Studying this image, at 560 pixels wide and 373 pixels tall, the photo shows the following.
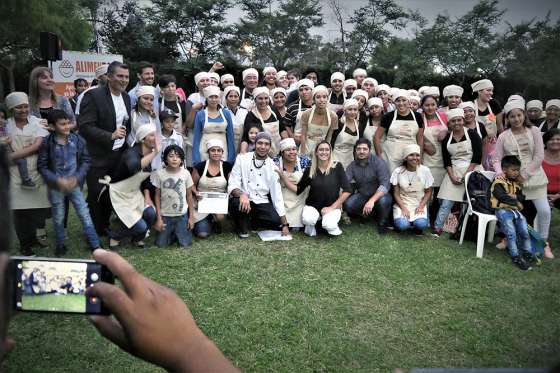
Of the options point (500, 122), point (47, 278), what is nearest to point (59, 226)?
point (47, 278)

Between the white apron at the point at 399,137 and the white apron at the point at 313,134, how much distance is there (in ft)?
2.57

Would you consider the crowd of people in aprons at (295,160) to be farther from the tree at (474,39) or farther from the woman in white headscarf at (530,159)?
the tree at (474,39)

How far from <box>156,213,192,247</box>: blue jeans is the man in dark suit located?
630 millimetres

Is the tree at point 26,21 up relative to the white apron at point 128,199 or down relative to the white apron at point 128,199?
up

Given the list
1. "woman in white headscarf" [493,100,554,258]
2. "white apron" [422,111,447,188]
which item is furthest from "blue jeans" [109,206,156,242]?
"woman in white headscarf" [493,100,554,258]

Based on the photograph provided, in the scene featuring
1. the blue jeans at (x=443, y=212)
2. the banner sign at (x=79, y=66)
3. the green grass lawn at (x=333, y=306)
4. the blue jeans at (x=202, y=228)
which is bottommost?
the green grass lawn at (x=333, y=306)

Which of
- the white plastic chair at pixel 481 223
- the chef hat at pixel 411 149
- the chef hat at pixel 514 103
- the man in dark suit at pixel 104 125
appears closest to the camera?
the chef hat at pixel 514 103

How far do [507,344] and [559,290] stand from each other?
133cm

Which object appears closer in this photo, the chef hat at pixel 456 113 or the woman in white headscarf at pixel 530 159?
the woman in white headscarf at pixel 530 159

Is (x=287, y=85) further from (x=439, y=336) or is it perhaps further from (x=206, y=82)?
(x=439, y=336)

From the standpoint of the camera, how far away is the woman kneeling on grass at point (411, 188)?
15.1 feet

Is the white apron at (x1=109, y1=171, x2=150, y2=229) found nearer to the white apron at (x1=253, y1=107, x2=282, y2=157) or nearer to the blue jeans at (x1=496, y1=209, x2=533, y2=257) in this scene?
the white apron at (x1=253, y1=107, x2=282, y2=157)

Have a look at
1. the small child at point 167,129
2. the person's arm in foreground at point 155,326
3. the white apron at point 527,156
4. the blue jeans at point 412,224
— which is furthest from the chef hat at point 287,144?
the person's arm in foreground at point 155,326

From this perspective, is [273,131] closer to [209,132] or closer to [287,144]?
[287,144]
